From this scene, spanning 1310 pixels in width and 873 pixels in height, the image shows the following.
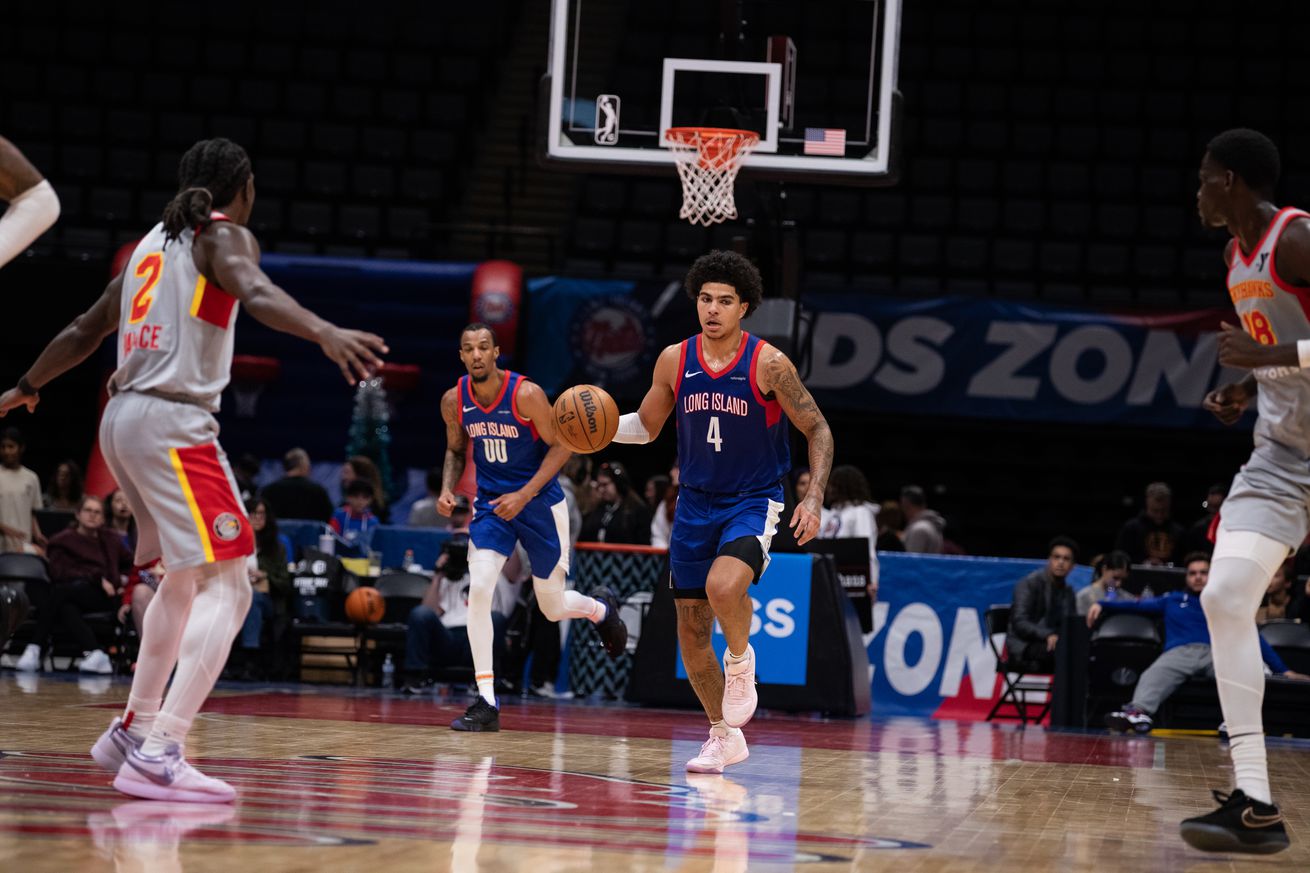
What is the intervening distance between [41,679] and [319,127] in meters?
10.5

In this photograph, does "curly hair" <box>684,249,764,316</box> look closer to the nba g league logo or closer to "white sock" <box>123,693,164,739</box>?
"white sock" <box>123,693,164,739</box>

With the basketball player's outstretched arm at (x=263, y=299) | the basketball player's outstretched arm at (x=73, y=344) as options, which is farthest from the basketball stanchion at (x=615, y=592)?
the basketball player's outstretched arm at (x=263, y=299)

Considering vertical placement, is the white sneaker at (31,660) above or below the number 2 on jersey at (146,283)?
below

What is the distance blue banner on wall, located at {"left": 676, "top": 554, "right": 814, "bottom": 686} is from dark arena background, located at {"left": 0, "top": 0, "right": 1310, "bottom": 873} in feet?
0.10

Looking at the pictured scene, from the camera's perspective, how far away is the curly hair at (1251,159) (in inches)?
204

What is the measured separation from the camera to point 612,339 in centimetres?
1681

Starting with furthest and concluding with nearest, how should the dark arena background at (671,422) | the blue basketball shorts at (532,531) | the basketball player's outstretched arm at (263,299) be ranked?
the blue basketball shorts at (532,531), the dark arena background at (671,422), the basketball player's outstretched arm at (263,299)

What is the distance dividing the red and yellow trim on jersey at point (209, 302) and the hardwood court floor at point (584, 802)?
4.75ft

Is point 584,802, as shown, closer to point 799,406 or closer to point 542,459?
point 799,406

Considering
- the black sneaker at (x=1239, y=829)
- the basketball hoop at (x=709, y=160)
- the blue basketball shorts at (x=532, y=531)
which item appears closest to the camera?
the black sneaker at (x=1239, y=829)

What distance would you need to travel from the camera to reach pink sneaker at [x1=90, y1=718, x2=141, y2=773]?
5184 millimetres

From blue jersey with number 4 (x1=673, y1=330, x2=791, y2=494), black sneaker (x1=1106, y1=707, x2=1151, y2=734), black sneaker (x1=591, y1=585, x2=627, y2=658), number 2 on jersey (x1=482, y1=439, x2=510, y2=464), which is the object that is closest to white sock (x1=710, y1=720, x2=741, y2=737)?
blue jersey with number 4 (x1=673, y1=330, x2=791, y2=494)

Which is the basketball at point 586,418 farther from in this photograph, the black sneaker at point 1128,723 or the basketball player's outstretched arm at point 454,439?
the black sneaker at point 1128,723

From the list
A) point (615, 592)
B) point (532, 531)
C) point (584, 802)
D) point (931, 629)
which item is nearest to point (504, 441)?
point (532, 531)
